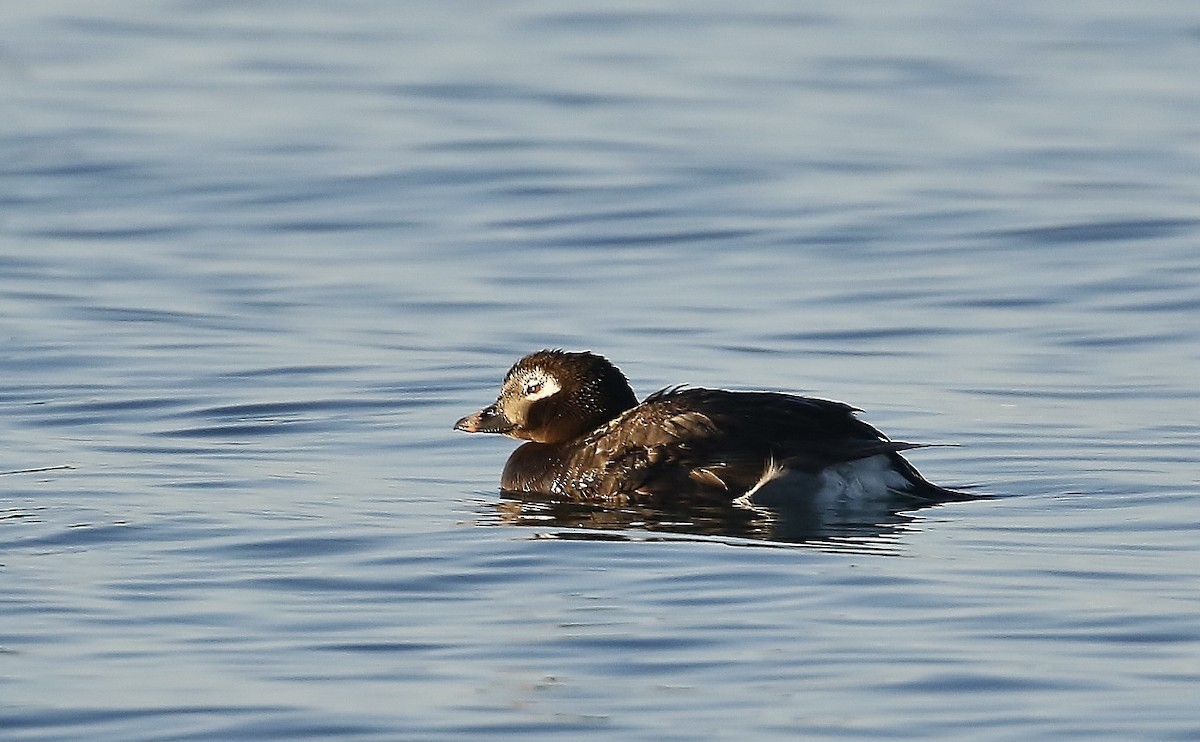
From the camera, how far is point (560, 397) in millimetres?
9297

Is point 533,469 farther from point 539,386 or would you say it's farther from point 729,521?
point 729,521

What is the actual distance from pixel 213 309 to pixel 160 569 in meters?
5.48

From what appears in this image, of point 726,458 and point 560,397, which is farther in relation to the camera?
point 560,397

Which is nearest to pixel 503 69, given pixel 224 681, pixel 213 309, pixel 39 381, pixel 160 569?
pixel 213 309

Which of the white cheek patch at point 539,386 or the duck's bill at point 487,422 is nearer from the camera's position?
the white cheek patch at point 539,386

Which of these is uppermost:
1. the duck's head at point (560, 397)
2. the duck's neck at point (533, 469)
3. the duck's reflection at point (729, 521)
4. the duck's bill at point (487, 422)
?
the duck's head at point (560, 397)

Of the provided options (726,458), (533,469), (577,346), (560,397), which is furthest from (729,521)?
(577,346)

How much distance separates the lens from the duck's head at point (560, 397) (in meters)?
9.27

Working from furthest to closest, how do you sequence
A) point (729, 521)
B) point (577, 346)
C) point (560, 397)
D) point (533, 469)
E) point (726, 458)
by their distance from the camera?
point (577, 346)
point (560, 397)
point (533, 469)
point (726, 458)
point (729, 521)

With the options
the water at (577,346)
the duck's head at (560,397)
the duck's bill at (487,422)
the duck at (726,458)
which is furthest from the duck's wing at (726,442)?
the duck's bill at (487,422)

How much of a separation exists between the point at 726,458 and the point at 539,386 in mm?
1112

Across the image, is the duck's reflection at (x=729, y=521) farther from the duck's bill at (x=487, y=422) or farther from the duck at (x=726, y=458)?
the duck's bill at (x=487, y=422)

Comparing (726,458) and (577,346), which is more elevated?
(577,346)

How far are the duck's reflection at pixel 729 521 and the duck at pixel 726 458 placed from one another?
0.06 metres
